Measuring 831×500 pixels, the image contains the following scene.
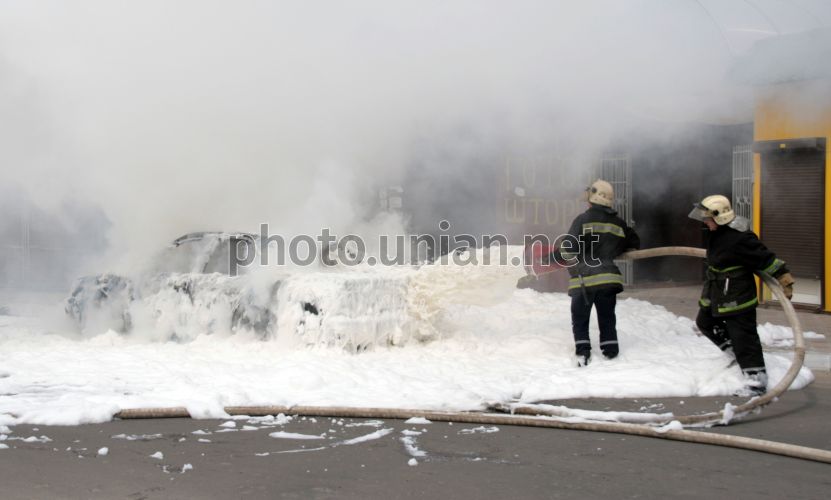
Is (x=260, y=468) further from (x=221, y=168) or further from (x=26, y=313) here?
(x=26, y=313)

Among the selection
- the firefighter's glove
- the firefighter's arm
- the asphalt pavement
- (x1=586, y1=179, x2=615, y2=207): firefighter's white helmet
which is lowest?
the asphalt pavement

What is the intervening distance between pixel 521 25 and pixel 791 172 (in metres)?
4.10

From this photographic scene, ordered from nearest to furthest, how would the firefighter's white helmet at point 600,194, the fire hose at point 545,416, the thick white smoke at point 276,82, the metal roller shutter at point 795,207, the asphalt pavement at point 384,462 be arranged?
the asphalt pavement at point 384,462 → the fire hose at point 545,416 → the firefighter's white helmet at point 600,194 → the thick white smoke at point 276,82 → the metal roller shutter at point 795,207

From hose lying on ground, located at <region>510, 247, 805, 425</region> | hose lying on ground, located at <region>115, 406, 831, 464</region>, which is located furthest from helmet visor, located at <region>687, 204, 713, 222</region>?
hose lying on ground, located at <region>115, 406, 831, 464</region>

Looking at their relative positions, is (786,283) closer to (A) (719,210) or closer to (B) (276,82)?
(A) (719,210)

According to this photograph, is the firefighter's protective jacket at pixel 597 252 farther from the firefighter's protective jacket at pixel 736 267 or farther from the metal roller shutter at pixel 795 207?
the metal roller shutter at pixel 795 207

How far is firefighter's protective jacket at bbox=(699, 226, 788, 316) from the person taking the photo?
248 inches

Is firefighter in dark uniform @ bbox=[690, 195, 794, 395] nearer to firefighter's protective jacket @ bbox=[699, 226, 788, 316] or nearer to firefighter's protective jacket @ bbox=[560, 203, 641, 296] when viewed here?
firefighter's protective jacket @ bbox=[699, 226, 788, 316]

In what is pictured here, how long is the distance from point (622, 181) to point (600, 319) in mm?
7125

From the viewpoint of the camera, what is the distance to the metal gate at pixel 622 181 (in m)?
14.1

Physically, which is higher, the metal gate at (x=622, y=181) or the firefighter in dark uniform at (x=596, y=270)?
the metal gate at (x=622, y=181)

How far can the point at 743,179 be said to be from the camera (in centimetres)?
1284

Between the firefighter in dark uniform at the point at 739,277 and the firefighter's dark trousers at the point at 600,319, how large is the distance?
1.14 metres

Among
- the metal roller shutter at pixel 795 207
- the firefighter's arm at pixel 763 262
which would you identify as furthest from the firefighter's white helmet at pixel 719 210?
the metal roller shutter at pixel 795 207
